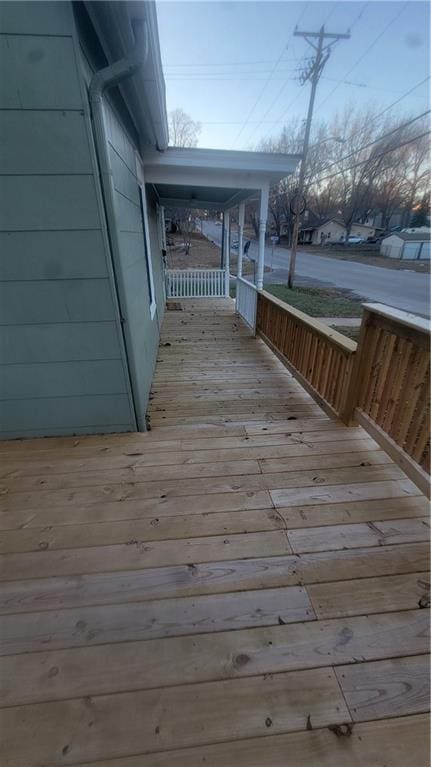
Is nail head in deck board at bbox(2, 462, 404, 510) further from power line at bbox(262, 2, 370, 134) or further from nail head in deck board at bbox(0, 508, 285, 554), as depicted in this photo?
power line at bbox(262, 2, 370, 134)

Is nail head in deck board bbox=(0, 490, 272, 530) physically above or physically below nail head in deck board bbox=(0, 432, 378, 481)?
above

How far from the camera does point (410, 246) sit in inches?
1164

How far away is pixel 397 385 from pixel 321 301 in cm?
960

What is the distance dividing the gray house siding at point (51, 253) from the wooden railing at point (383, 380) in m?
1.53

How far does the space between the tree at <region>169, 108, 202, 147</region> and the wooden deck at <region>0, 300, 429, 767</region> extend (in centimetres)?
2429

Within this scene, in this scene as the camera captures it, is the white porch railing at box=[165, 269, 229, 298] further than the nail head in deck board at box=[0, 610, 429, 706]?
Yes

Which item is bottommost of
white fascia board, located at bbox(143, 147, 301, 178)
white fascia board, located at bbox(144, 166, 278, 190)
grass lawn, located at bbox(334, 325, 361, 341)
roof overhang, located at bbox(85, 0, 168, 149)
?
grass lawn, located at bbox(334, 325, 361, 341)

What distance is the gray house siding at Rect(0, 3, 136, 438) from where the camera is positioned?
58.1 inches

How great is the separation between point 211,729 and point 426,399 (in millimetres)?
1540

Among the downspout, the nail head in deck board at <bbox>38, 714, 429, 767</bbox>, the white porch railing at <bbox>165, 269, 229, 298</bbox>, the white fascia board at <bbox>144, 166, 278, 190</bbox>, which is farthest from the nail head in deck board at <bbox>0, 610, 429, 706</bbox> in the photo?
the white porch railing at <bbox>165, 269, 229, 298</bbox>

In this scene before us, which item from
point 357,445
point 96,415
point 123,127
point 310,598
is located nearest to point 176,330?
point 123,127

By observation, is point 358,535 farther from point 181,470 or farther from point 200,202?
point 200,202

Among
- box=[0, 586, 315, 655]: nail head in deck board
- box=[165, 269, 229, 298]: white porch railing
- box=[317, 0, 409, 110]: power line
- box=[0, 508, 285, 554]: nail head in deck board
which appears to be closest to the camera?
box=[0, 586, 315, 655]: nail head in deck board

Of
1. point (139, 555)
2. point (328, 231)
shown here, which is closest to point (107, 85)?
point (139, 555)
